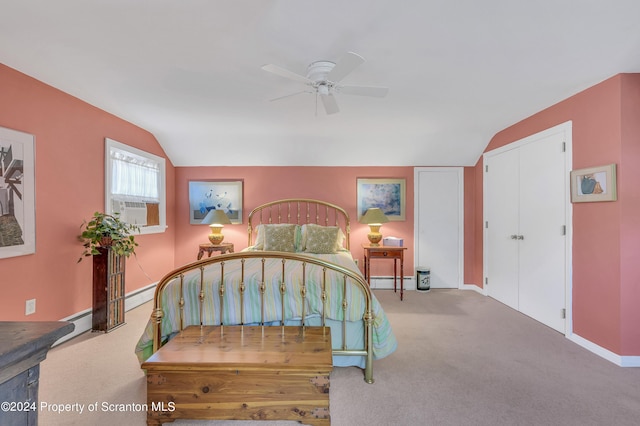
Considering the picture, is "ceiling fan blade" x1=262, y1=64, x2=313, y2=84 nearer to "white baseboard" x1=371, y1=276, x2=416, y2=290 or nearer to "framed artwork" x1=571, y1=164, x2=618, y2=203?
"framed artwork" x1=571, y1=164, x2=618, y2=203

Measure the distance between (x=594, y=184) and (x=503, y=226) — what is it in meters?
1.48

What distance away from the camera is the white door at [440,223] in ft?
16.6

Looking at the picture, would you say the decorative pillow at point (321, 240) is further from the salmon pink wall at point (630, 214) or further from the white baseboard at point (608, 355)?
the salmon pink wall at point (630, 214)

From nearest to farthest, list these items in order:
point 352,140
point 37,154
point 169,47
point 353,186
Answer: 1. point 169,47
2. point 37,154
3. point 352,140
4. point 353,186

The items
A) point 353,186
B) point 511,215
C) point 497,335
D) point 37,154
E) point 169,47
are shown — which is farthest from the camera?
point 353,186

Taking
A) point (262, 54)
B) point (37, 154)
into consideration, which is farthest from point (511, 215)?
point (37, 154)

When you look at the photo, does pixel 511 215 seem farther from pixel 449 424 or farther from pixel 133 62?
pixel 133 62

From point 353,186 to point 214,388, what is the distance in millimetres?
3829

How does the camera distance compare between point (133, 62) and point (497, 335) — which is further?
point (497, 335)

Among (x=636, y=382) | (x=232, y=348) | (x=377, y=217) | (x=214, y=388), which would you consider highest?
(x=377, y=217)

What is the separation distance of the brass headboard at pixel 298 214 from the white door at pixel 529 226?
220cm

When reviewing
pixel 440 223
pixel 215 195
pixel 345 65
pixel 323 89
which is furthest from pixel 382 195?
pixel 345 65

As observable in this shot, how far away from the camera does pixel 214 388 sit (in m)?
1.78

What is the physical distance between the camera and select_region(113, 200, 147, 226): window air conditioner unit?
151 inches
